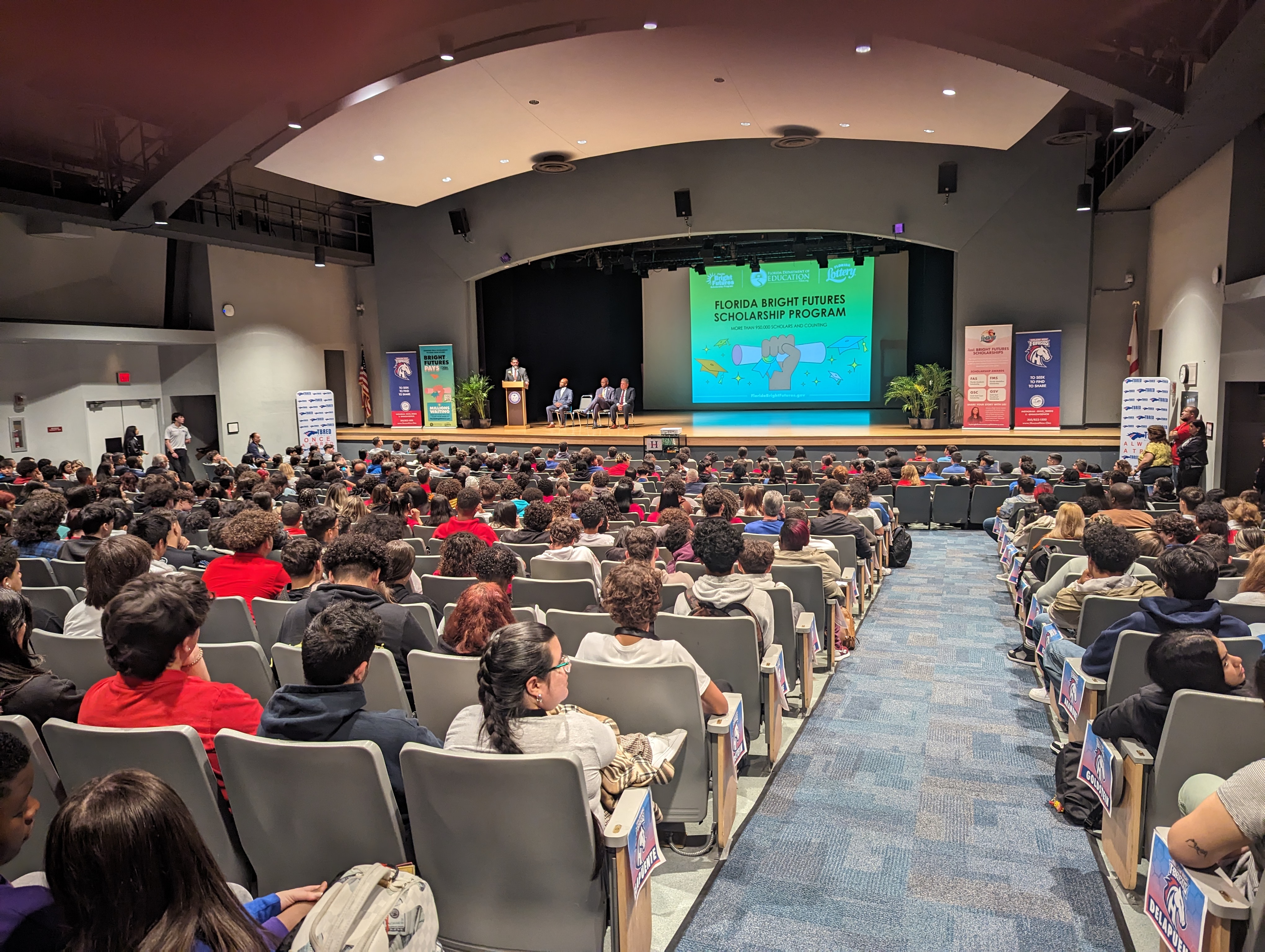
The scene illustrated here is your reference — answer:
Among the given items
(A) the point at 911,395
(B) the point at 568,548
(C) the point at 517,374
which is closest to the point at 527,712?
(B) the point at 568,548

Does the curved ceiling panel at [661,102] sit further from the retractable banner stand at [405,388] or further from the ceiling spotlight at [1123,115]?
the retractable banner stand at [405,388]

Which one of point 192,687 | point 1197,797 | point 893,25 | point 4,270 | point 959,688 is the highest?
point 893,25

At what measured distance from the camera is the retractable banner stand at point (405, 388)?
18469 millimetres

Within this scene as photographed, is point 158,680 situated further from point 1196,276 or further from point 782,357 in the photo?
point 782,357

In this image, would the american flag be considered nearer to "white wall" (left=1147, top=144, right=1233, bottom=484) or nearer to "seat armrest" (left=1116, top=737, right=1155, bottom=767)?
"white wall" (left=1147, top=144, right=1233, bottom=484)

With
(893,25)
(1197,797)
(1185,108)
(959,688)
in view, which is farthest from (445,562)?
(1185,108)

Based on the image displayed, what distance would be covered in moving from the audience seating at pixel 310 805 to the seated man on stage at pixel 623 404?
1500cm

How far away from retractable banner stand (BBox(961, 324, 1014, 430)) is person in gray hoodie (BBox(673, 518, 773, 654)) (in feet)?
40.7

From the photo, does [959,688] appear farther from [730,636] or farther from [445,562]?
[445,562]

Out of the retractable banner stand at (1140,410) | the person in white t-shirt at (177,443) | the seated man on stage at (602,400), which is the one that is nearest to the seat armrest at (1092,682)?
the retractable banner stand at (1140,410)

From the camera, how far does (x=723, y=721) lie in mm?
2973

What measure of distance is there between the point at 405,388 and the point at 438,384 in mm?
840

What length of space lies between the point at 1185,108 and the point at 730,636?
8.06 meters

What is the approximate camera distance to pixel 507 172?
16.1m
